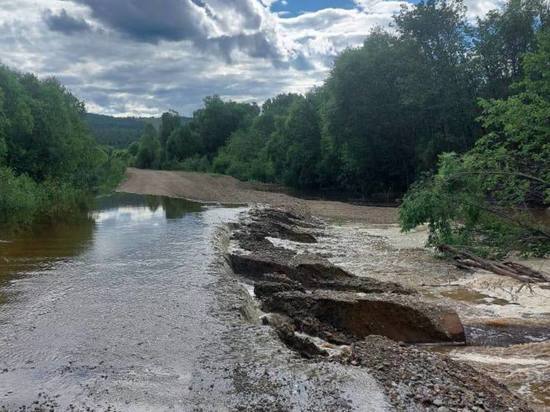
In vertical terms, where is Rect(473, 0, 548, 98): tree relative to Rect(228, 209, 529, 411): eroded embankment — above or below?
above

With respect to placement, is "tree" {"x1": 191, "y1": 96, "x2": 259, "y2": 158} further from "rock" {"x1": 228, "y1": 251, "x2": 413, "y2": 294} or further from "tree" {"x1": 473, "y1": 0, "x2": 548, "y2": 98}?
"rock" {"x1": 228, "y1": 251, "x2": 413, "y2": 294}

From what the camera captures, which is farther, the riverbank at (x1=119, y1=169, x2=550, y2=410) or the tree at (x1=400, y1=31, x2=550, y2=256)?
the tree at (x1=400, y1=31, x2=550, y2=256)

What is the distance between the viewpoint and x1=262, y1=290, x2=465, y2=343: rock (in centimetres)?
1098

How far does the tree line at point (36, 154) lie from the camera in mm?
26156

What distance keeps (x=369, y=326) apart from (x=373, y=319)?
6.7 inches

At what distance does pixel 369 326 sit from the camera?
11.2 metres

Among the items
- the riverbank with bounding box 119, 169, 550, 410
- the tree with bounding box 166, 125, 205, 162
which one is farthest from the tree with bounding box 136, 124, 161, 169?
the riverbank with bounding box 119, 169, 550, 410

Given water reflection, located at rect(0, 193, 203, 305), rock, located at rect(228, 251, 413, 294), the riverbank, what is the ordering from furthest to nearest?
water reflection, located at rect(0, 193, 203, 305) < rock, located at rect(228, 251, 413, 294) < the riverbank

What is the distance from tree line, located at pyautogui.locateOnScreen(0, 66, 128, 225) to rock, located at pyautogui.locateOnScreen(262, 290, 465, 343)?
16.8 meters

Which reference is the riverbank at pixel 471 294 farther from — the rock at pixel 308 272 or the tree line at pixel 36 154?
the tree line at pixel 36 154

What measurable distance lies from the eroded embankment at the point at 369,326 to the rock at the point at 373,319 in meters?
0.02

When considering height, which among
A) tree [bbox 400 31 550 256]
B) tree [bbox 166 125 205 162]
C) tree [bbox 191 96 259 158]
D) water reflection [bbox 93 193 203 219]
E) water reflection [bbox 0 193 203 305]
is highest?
tree [bbox 191 96 259 158]

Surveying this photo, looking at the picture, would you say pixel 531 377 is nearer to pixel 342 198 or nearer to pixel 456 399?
pixel 456 399

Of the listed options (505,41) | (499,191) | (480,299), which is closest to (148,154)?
(505,41)
